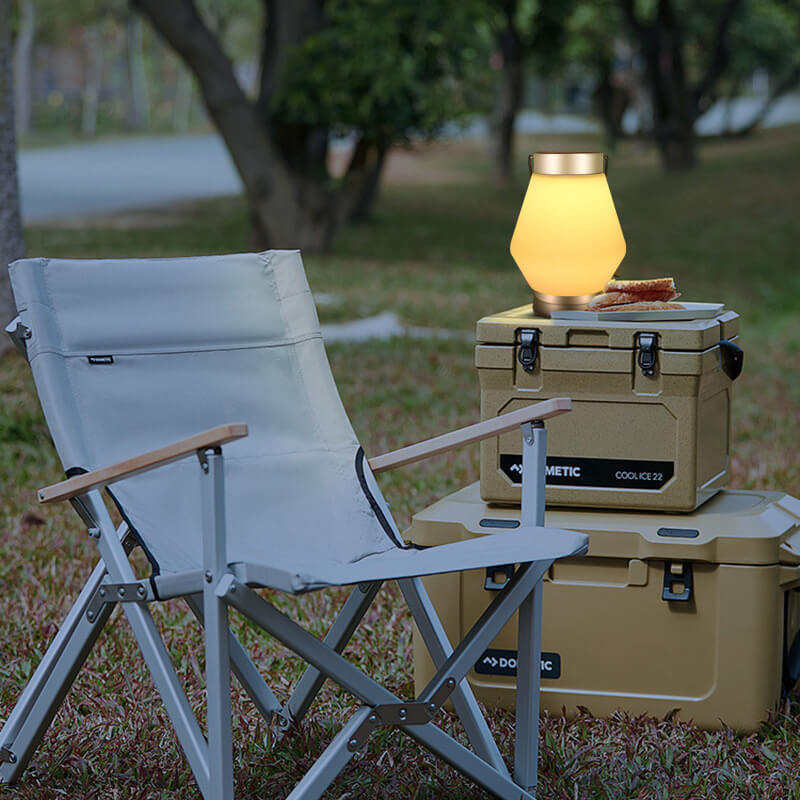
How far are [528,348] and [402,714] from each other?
981 mm

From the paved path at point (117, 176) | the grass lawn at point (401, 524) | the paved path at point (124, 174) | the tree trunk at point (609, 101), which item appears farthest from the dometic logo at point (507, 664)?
the tree trunk at point (609, 101)

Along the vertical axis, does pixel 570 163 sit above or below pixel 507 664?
above

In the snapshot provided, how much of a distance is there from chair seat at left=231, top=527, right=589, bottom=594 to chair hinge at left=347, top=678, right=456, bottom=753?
236mm

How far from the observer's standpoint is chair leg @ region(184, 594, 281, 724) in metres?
2.77

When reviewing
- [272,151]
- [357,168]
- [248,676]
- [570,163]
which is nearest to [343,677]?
[248,676]

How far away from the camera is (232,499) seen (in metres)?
A: 3.02

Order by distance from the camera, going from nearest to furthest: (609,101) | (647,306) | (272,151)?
1. (647,306)
2. (272,151)
3. (609,101)

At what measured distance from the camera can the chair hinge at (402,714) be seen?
7.88ft

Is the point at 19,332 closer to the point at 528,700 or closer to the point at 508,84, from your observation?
the point at 528,700

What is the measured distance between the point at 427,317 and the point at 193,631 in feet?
19.3

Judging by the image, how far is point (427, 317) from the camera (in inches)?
368

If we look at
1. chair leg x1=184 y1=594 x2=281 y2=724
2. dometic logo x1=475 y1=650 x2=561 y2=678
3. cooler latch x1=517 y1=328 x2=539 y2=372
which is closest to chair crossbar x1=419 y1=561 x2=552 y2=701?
chair leg x1=184 y1=594 x2=281 y2=724

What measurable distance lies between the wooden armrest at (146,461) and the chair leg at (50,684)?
0.76ft

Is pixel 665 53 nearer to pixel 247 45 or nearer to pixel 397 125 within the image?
pixel 397 125
